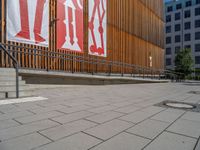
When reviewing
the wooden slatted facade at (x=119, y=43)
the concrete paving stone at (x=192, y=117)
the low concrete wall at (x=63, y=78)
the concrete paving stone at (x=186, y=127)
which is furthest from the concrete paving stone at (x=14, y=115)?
the wooden slatted facade at (x=119, y=43)

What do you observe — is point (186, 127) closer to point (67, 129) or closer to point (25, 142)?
point (67, 129)

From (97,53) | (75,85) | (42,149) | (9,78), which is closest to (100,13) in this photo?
(97,53)

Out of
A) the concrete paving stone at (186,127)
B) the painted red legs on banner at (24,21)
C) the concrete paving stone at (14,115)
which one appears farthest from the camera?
the painted red legs on banner at (24,21)

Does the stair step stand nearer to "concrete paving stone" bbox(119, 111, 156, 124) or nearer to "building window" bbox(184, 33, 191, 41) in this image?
"concrete paving stone" bbox(119, 111, 156, 124)

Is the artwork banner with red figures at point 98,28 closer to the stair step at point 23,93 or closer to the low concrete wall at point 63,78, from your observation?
the low concrete wall at point 63,78

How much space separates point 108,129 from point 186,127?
154cm

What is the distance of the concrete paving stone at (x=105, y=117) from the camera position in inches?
130

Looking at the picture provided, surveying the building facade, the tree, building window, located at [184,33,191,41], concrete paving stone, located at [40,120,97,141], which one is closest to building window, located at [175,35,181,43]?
the building facade

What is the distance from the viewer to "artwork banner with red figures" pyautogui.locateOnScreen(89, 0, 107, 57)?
11.7m

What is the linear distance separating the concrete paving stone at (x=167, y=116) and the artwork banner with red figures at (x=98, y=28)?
27.4 ft

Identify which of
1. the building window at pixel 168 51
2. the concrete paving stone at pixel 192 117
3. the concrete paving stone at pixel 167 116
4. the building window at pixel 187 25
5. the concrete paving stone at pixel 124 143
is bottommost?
the concrete paving stone at pixel 192 117

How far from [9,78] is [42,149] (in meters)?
4.41

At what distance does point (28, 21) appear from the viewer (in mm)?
8234

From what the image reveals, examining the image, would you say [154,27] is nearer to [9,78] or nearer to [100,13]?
[100,13]
